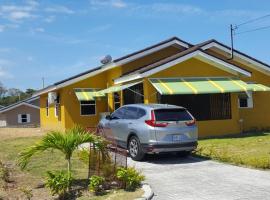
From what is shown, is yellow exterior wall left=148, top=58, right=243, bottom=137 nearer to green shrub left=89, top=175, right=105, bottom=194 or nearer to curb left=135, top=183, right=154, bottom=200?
curb left=135, top=183, right=154, bottom=200

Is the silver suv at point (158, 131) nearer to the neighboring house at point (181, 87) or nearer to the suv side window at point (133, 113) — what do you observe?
the suv side window at point (133, 113)

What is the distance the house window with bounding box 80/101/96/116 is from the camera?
92.0ft

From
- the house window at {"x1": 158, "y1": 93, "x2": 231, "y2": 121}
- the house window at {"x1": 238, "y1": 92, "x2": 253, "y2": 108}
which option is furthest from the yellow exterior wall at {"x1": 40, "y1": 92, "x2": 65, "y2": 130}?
the house window at {"x1": 238, "y1": 92, "x2": 253, "y2": 108}

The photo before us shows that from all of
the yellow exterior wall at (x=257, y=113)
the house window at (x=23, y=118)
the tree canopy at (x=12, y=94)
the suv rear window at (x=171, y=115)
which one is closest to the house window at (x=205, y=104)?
the yellow exterior wall at (x=257, y=113)

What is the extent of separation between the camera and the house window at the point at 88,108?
28.0 m

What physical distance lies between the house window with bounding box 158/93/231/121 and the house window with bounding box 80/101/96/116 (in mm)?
7690

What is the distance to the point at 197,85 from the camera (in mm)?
21312

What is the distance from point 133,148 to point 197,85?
301 inches

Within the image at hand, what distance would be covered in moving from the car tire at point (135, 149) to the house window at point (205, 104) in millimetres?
7062

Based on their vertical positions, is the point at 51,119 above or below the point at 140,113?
above

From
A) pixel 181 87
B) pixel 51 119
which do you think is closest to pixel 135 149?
pixel 181 87

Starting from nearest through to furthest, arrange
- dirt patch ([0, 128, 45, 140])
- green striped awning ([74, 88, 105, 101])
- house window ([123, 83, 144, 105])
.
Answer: house window ([123, 83, 144, 105]), green striped awning ([74, 88, 105, 101]), dirt patch ([0, 128, 45, 140])

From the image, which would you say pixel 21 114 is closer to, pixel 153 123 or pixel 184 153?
pixel 184 153

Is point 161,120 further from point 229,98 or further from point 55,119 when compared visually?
point 55,119
